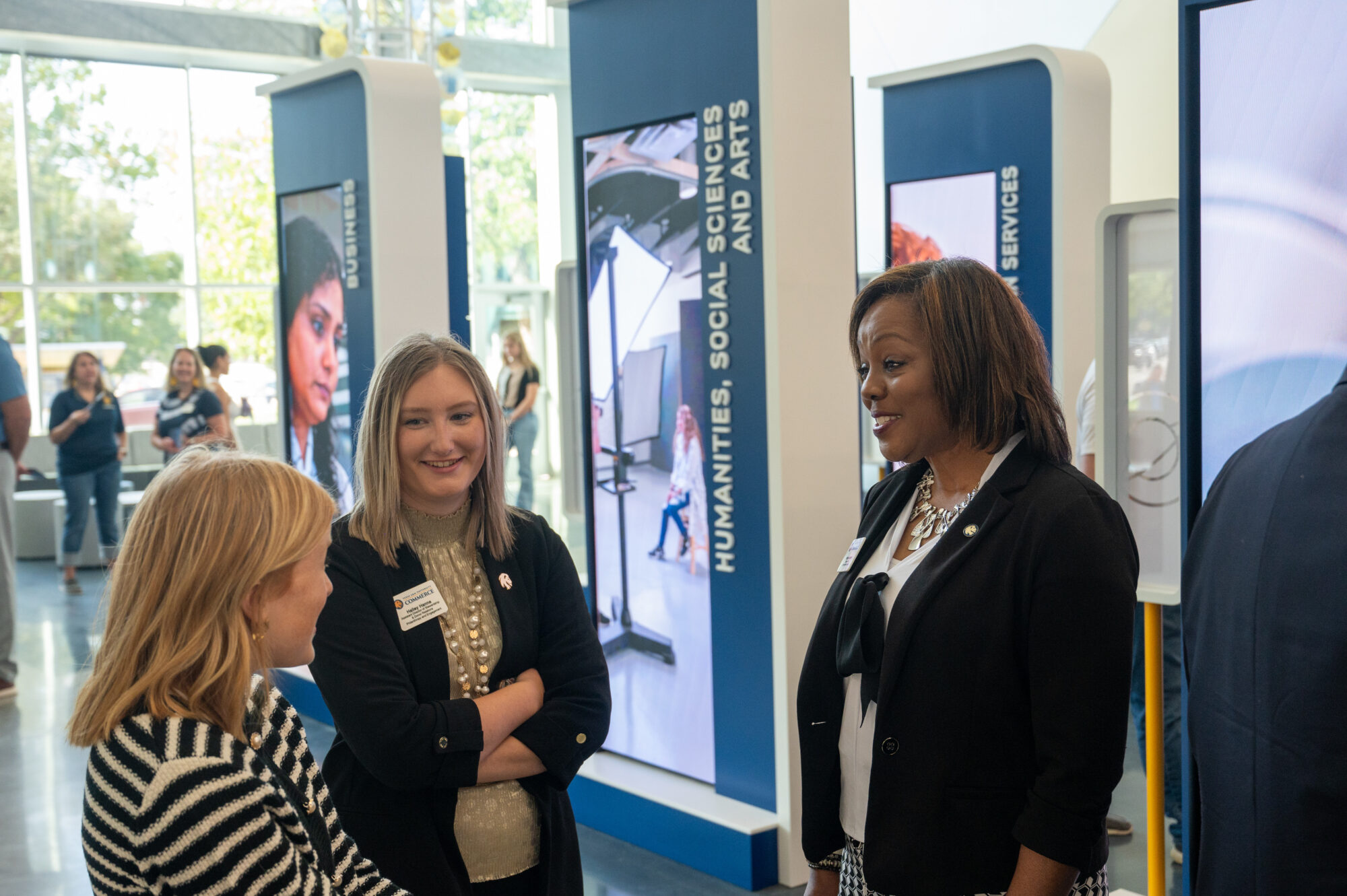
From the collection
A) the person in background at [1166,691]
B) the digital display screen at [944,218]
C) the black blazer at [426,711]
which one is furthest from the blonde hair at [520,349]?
the black blazer at [426,711]

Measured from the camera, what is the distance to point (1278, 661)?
41.4 inches

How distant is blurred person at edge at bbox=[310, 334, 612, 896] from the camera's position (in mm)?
1935

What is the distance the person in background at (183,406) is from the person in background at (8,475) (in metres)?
2.32

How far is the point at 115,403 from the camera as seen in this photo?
29.5 feet

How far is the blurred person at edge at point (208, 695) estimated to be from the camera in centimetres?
116

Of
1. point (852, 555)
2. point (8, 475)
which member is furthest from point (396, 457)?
point (8, 475)

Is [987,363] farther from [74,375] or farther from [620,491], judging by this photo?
[74,375]

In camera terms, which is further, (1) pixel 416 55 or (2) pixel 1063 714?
(1) pixel 416 55

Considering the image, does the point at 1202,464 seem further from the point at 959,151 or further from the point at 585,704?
the point at 959,151

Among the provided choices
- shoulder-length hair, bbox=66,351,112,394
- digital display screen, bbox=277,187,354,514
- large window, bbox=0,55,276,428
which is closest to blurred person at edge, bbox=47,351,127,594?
shoulder-length hair, bbox=66,351,112,394

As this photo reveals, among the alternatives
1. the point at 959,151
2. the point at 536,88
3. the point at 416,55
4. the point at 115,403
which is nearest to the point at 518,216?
the point at 536,88

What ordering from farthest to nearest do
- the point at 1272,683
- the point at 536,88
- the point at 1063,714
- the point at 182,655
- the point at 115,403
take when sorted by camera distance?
the point at 536,88 → the point at 115,403 → the point at 1063,714 → the point at 182,655 → the point at 1272,683

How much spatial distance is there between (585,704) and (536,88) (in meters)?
14.5

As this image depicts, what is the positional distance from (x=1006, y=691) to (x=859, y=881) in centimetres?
40
